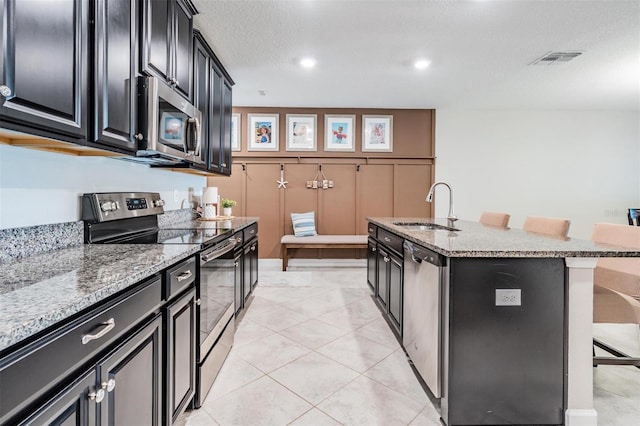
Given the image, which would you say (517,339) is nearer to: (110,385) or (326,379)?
(326,379)

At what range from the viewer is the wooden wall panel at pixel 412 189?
5.52m

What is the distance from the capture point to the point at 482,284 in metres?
1.58

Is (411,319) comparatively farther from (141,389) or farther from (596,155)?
(596,155)

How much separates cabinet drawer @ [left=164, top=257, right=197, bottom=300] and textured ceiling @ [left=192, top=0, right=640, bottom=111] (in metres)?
2.05

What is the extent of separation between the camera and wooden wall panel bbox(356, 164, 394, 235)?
5504mm

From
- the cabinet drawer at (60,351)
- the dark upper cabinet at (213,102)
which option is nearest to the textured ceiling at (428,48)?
the dark upper cabinet at (213,102)

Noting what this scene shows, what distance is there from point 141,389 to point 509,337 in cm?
161

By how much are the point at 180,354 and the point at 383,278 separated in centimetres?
198

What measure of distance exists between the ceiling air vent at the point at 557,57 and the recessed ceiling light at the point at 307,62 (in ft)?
7.87

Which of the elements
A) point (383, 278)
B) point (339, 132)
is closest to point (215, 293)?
point (383, 278)

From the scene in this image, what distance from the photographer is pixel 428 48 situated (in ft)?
10.5

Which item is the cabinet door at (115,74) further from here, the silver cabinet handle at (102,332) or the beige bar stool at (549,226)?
the beige bar stool at (549,226)

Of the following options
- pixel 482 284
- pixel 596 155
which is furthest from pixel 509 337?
pixel 596 155

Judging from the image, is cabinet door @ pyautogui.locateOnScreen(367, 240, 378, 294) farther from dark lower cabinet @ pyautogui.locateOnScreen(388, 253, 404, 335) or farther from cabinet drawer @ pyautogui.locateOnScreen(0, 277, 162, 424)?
cabinet drawer @ pyautogui.locateOnScreen(0, 277, 162, 424)
